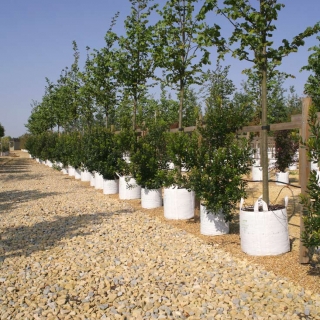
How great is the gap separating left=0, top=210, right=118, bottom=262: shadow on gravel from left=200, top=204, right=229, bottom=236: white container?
1869 millimetres

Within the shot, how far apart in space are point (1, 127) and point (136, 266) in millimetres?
56448

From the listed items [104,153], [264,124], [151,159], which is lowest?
[151,159]

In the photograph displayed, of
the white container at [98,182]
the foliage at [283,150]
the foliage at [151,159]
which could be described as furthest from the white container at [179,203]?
the foliage at [283,150]

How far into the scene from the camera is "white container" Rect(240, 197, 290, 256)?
15.9 feet

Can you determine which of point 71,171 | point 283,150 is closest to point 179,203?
point 283,150

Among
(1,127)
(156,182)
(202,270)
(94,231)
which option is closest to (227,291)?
(202,270)

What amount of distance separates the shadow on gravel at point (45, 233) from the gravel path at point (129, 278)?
0.02 metres

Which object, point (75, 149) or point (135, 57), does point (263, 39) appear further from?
point (75, 149)

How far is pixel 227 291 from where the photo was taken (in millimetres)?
3854

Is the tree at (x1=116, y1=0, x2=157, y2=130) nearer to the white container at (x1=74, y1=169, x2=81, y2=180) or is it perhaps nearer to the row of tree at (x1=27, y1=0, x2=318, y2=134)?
the row of tree at (x1=27, y1=0, x2=318, y2=134)

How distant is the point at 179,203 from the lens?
7.22 meters

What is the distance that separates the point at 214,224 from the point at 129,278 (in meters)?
2.09

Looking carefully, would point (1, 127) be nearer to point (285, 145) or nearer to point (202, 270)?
point (285, 145)

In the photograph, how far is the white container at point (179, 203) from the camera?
284 inches
